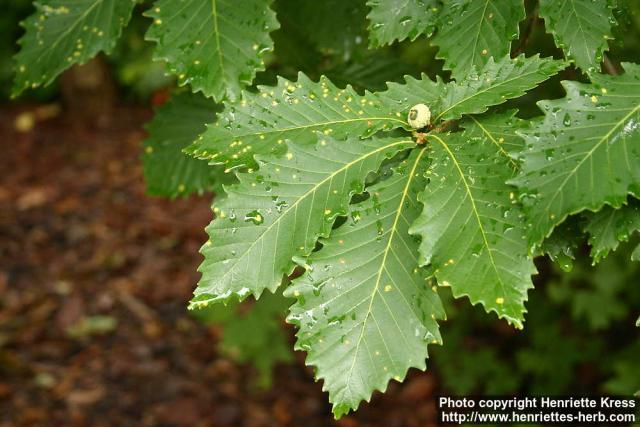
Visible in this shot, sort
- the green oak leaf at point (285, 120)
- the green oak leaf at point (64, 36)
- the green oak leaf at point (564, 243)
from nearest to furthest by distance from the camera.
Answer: the green oak leaf at point (564, 243), the green oak leaf at point (285, 120), the green oak leaf at point (64, 36)

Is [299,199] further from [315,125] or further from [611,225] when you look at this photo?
[611,225]

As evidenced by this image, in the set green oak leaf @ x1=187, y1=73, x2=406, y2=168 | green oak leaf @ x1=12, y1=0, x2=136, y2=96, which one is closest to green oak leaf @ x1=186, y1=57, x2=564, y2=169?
green oak leaf @ x1=187, y1=73, x2=406, y2=168

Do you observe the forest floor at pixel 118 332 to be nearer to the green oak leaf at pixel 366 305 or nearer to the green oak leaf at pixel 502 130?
the green oak leaf at pixel 366 305

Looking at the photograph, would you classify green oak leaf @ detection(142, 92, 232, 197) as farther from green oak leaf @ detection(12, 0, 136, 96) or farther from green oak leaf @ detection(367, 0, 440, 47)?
green oak leaf @ detection(367, 0, 440, 47)

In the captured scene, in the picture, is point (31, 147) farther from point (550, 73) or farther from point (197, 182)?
point (550, 73)

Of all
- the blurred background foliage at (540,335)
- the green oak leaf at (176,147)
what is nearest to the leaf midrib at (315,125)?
the green oak leaf at (176,147)

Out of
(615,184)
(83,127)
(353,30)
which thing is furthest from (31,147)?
(615,184)
